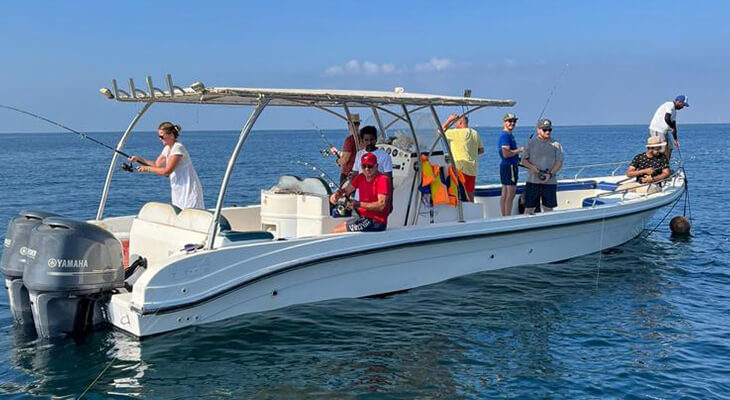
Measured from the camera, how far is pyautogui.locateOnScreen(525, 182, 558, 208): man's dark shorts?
9.16m

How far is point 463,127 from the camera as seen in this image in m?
9.16

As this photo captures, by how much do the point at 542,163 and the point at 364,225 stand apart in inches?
122

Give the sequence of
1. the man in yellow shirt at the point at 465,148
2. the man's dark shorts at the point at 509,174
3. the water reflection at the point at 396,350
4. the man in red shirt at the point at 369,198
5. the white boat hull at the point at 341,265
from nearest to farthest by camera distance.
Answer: the water reflection at the point at 396,350 < the white boat hull at the point at 341,265 < the man in red shirt at the point at 369,198 < the man in yellow shirt at the point at 465,148 < the man's dark shorts at the point at 509,174

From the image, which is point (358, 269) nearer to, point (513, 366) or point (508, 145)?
point (513, 366)

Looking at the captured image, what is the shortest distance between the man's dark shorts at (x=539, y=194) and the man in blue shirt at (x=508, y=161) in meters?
0.24

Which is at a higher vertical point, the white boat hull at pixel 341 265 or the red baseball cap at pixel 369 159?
the red baseball cap at pixel 369 159

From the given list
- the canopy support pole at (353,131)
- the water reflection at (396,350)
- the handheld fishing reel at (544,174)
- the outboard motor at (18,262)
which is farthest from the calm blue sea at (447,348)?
the canopy support pole at (353,131)

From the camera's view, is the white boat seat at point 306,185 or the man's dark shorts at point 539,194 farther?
the man's dark shorts at point 539,194

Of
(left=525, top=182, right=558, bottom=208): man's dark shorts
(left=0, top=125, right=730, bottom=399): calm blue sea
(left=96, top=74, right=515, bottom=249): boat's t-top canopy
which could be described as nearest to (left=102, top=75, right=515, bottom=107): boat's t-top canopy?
(left=96, top=74, right=515, bottom=249): boat's t-top canopy

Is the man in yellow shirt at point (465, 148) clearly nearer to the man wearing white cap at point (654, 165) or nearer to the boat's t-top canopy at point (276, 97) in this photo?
the boat's t-top canopy at point (276, 97)

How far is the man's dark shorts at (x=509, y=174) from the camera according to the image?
927 cm

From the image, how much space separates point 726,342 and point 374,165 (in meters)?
3.97

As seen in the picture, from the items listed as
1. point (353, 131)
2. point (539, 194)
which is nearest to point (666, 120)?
point (539, 194)

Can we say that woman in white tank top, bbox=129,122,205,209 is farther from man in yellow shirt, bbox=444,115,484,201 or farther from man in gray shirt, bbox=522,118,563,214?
man in gray shirt, bbox=522,118,563,214
